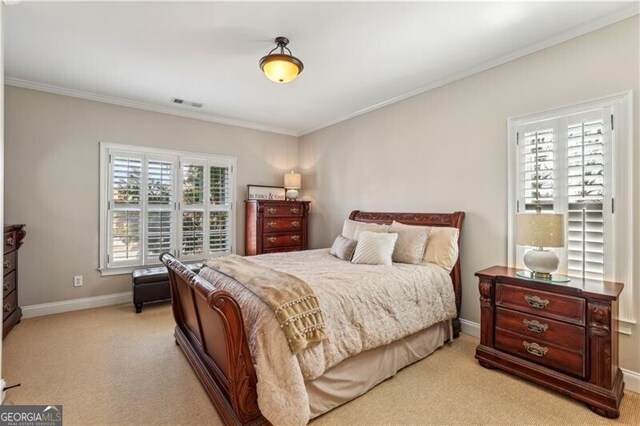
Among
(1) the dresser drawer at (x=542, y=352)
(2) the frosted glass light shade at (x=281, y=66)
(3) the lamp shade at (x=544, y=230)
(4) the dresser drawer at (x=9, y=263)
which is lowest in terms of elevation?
(1) the dresser drawer at (x=542, y=352)

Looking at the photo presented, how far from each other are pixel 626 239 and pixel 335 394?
Answer: 2.34 metres

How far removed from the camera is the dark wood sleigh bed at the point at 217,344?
1642mm

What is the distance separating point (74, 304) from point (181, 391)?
106 inches

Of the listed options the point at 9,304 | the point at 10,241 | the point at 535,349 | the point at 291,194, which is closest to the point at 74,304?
the point at 9,304

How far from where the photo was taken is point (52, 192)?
3.72m

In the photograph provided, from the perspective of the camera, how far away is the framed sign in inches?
203

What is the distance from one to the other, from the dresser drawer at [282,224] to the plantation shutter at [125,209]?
1.74 m

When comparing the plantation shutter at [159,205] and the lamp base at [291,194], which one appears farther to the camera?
the lamp base at [291,194]

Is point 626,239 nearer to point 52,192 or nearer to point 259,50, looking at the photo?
point 259,50

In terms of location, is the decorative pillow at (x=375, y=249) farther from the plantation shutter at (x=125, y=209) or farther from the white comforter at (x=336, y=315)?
the plantation shutter at (x=125, y=209)

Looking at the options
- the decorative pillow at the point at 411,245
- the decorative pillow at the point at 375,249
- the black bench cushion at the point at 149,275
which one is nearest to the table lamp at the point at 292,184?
the black bench cushion at the point at 149,275

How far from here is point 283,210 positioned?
4.92 metres

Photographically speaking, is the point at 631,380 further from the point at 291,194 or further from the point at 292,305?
the point at 291,194

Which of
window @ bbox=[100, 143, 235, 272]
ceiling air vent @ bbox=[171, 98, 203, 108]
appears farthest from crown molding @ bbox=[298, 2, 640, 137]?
window @ bbox=[100, 143, 235, 272]
